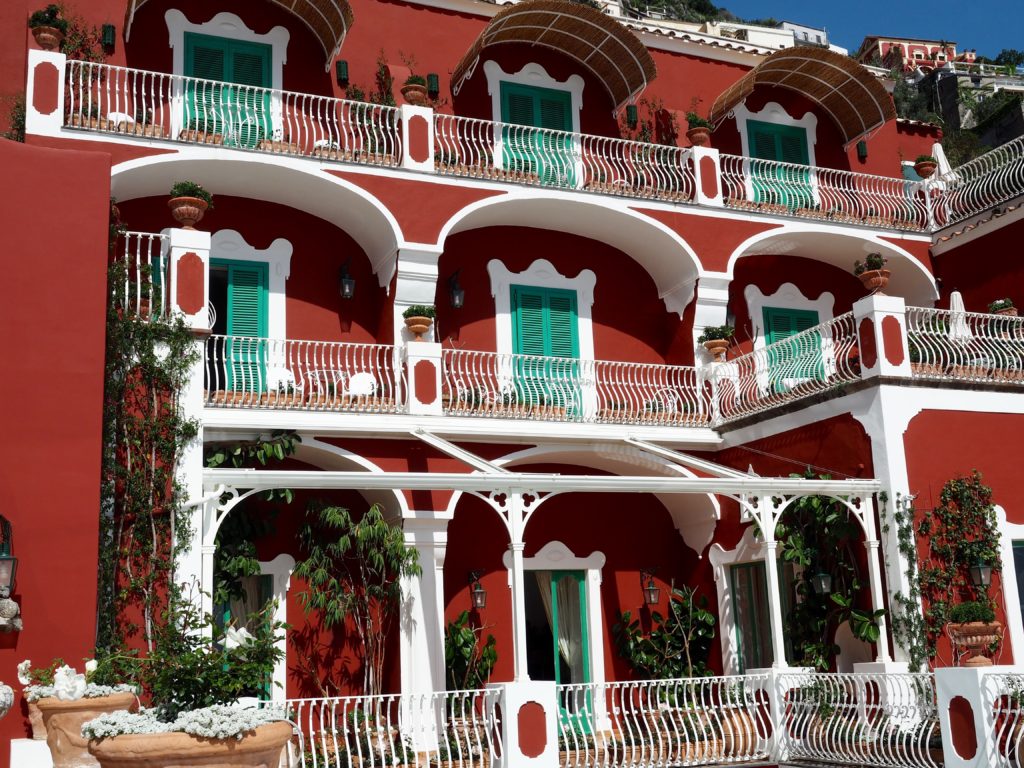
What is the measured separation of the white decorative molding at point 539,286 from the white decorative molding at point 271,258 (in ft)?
9.32

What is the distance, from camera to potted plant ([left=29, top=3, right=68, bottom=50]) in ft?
42.7

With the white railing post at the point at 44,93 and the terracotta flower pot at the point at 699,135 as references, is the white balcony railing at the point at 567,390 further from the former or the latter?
the white railing post at the point at 44,93

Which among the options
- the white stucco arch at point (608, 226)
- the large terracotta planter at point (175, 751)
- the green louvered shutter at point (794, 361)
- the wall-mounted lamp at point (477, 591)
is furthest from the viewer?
the white stucco arch at point (608, 226)

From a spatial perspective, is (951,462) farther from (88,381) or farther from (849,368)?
(88,381)

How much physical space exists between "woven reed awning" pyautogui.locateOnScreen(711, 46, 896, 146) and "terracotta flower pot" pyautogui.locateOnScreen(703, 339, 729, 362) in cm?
403

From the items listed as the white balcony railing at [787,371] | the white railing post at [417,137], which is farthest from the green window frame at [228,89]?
the white balcony railing at [787,371]

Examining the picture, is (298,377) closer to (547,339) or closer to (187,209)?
(187,209)

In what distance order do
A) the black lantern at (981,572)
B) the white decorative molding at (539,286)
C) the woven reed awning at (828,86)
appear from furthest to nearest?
the woven reed awning at (828,86) → the white decorative molding at (539,286) → the black lantern at (981,572)

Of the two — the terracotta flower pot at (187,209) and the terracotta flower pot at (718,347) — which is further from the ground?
the terracotta flower pot at (187,209)

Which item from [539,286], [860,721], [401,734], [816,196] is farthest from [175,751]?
[816,196]

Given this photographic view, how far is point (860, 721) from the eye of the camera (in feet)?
35.2

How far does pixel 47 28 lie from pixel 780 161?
1054 centimetres

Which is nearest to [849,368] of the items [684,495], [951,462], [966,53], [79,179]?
[951,462]

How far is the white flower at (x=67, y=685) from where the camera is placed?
27.1 feet
